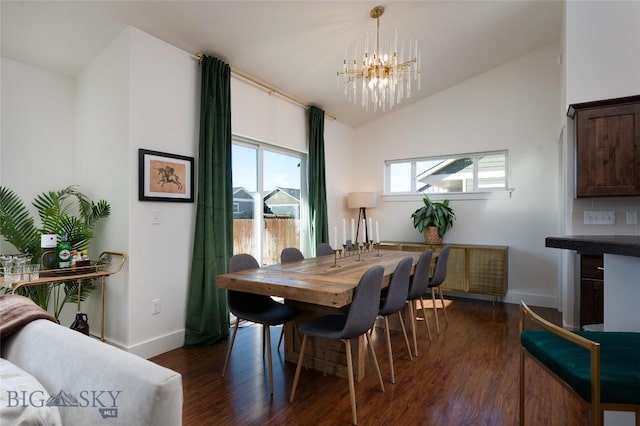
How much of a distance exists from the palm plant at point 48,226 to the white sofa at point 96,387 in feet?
6.60

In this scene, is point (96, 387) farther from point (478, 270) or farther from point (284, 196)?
point (478, 270)

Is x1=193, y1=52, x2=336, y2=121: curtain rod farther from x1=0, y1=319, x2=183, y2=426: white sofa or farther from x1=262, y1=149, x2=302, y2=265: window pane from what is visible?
x1=0, y1=319, x2=183, y2=426: white sofa

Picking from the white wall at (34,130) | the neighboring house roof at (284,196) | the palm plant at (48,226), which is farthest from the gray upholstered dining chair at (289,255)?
the white wall at (34,130)

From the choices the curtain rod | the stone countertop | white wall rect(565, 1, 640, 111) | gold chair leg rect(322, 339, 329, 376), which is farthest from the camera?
the curtain rod

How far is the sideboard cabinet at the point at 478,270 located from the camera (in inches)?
168

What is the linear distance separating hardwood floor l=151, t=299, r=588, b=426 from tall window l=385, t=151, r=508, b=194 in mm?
2400

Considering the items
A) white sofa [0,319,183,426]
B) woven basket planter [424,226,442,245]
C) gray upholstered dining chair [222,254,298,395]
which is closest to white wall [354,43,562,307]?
woven basket planter [424,226,442,245]

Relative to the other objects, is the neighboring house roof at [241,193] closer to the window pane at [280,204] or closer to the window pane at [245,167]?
the window pane at [245,167]

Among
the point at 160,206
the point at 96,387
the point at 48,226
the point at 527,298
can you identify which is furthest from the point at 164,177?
the point at 527,298

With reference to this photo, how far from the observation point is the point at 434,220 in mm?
4691

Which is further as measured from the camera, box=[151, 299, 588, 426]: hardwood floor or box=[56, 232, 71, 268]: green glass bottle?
box=[56, 232, 71, 268]: green glass bottle

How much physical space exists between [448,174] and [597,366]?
4.24m

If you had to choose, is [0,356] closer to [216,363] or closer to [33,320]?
[33,320]

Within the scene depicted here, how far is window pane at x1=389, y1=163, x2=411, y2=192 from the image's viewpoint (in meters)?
5.41
